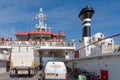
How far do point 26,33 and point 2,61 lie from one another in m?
12.5

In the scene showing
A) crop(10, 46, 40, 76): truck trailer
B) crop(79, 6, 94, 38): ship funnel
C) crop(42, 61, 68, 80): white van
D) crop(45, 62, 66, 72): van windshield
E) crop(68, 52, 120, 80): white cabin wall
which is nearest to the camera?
crop(68, 52, 120, 80): white cabin wall

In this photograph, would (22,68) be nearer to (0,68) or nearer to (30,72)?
(30,72)

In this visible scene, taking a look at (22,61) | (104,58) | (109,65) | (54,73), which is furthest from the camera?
(22,61)

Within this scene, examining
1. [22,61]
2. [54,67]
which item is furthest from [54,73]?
[22,61]

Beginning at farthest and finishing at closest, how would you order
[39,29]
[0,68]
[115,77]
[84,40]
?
[39,29], [0,68], [84,40], [115,77]

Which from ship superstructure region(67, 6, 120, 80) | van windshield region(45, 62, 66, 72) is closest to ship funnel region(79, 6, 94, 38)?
ship superstructure region(67, 6, 120, 80)

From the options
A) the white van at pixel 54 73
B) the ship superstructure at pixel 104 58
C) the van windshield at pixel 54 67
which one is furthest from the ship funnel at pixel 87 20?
the white van at pixel 54 73

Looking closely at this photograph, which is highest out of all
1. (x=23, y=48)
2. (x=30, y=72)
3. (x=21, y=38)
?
(x=21, y=38)

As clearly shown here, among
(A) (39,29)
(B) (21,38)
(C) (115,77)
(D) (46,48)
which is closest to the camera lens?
(C) (115,77)

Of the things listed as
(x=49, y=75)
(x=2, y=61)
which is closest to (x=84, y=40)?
(x=49, y=75)

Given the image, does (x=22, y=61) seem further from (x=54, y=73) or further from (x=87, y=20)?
(x=54, y=73)

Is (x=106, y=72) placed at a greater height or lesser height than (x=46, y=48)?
lesser

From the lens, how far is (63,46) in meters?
38.6

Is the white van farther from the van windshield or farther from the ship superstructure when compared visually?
the ship superstructure
